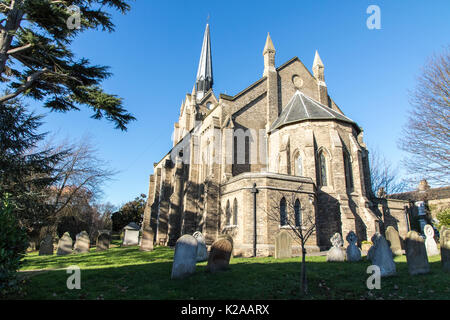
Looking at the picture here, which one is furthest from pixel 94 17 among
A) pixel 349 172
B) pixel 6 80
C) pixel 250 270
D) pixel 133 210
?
pixel 133 210

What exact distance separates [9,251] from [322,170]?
17.2m

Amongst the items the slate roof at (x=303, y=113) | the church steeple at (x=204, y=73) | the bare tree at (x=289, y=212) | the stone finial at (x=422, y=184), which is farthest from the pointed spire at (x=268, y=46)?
the church steeple at (x=204, y=73)

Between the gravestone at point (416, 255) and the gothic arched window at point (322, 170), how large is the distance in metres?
10.1

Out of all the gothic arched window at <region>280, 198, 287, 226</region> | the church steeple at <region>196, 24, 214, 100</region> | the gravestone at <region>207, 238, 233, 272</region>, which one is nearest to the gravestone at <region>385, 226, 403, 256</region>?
the gothic arched window at <region>280, 198, 287, 226</region>

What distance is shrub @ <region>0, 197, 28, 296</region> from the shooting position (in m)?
5.66

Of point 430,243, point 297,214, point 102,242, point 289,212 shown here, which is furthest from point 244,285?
point 102,242

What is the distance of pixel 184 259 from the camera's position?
27.2 feet

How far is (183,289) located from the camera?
7.10m

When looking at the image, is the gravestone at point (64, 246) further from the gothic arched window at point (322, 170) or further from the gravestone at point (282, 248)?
the gothic arched window at point (322, 170)

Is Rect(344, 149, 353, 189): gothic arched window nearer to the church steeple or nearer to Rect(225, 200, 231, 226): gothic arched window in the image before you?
Rect(225, 200, 231, 226): gothic arched window

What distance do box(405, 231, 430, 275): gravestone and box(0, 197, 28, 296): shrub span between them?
10630mm

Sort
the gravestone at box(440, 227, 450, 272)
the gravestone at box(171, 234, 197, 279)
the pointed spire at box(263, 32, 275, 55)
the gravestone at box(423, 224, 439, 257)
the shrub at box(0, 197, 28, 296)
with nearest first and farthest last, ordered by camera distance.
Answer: the shrub at box(0, 197, 28, 296)
the gravestone at box(171, 234, 197, 279)
the gravestone at box(440, 227, 450, 272)
the gravestone at box(423, 224, 439, 257)
the pointed spire at box(263, 32, 275, 55)

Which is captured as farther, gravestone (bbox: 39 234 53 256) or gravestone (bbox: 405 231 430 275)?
gravestone (bbox: 39 234 53 256)
